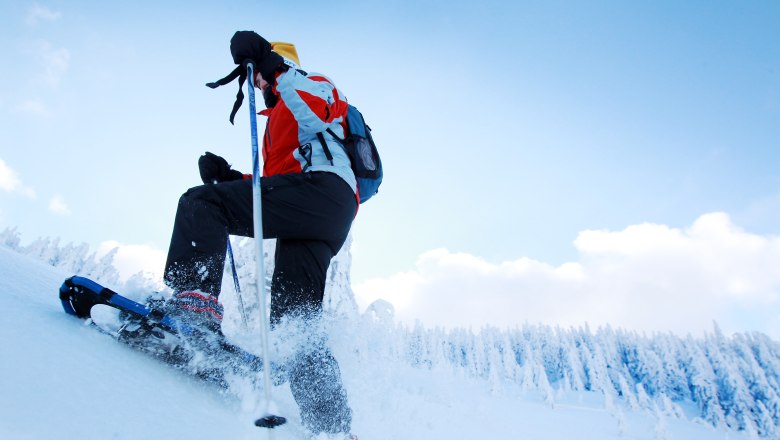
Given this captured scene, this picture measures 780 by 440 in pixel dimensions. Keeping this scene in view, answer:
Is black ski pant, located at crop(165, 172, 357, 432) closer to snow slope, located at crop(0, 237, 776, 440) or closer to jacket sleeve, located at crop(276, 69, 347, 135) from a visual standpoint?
snow slope, located at crop(0, 237, 776, 440)

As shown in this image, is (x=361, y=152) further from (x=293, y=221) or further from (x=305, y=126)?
(x=293, y=221)

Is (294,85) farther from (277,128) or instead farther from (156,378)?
(156,378)

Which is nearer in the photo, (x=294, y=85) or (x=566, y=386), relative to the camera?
(x=294, y=85)

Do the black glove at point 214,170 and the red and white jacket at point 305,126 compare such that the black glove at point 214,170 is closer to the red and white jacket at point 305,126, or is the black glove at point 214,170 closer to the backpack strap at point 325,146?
the red and white jacket at point 305,126

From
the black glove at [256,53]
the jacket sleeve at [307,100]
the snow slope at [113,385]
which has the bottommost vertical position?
the snow slope at [113,385]

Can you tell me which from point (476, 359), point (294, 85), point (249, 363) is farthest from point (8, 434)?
point (476, 359)

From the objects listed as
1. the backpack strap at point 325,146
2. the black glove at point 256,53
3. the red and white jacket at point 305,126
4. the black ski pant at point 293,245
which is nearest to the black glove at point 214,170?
the red and white jacket at point 305,126

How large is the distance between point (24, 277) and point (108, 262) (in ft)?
192

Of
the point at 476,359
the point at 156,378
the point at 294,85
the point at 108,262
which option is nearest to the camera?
→ the point at 156,378

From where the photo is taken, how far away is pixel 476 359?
271 feet

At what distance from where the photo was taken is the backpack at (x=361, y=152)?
2.85m

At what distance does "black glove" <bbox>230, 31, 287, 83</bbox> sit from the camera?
8.57 feet

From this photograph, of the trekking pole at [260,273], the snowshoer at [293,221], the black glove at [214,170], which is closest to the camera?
the trekking pole at [260,273]

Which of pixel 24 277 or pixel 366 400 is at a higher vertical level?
pixel 24 277
